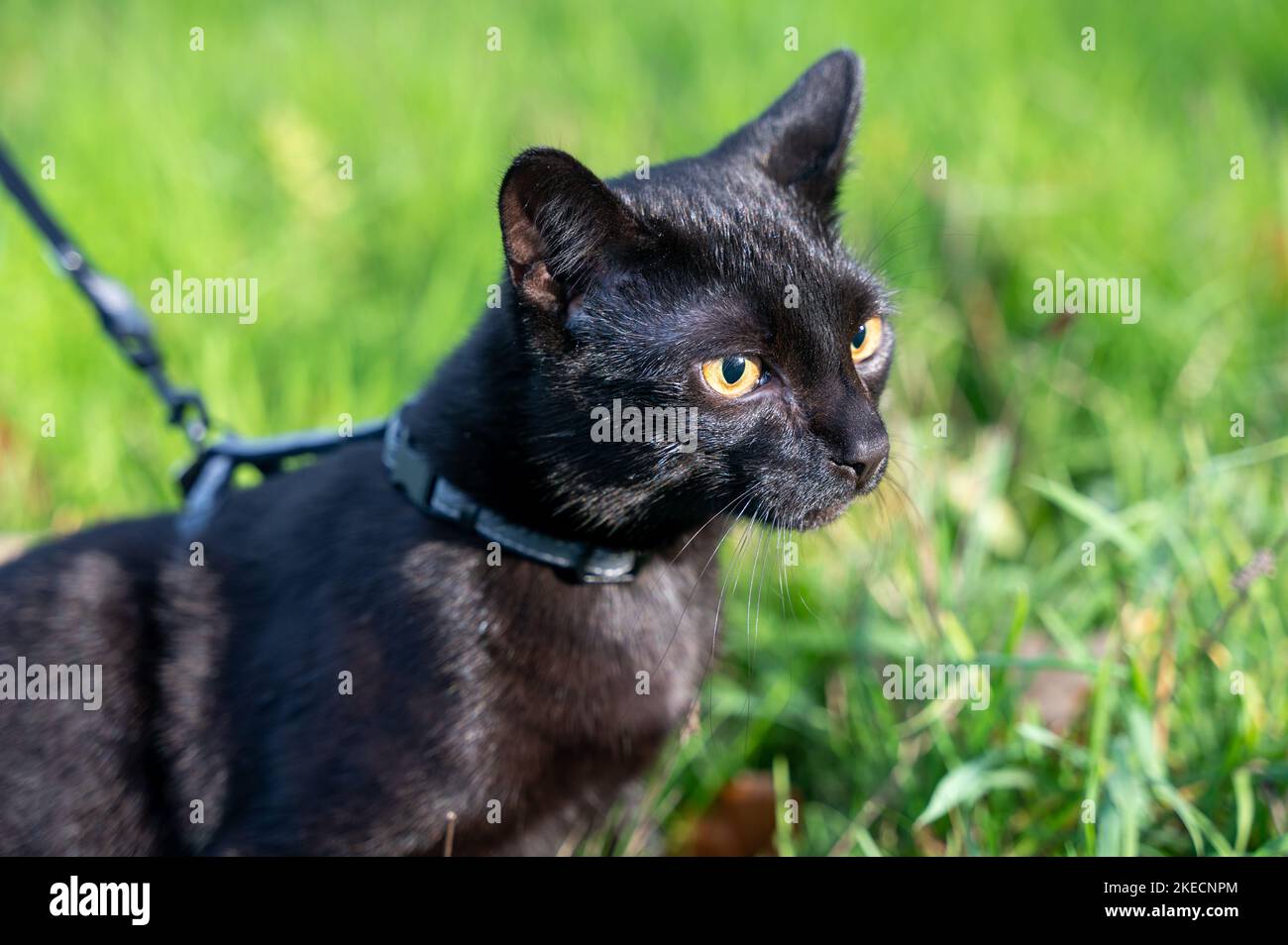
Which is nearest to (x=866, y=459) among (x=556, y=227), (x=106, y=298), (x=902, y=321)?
(x=556, y=227)

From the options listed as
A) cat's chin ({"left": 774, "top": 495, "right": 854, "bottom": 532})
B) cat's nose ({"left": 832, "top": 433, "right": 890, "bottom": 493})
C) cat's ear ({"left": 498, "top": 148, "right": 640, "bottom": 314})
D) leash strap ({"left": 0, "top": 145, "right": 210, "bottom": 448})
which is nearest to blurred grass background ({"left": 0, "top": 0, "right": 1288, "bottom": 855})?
cat's chin ({"left": 774, "top": 495, "right": 854, "bottom": 532})

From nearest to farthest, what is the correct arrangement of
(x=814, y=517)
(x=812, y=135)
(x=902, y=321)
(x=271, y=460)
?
1. (x=814, y=517)
2. (x=812, y=135)
3. (x=271, y=460)
4. (x=902, y=321)

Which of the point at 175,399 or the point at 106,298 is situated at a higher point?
the point at 106,298

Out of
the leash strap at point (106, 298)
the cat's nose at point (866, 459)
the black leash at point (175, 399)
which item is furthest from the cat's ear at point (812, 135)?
the leash strap at point (106, 298)

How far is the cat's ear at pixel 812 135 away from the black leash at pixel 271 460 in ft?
2.01

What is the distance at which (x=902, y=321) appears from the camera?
3117mm

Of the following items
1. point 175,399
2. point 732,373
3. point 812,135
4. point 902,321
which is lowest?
point 732,373

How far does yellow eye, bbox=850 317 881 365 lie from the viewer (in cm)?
170

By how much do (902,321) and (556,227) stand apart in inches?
70.9

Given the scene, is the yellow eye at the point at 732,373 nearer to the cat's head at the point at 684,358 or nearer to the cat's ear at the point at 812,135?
the cat's head at the point at 684,358

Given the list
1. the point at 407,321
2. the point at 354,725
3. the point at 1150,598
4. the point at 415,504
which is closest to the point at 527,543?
the point at 415,504

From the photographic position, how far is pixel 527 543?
1675 mm

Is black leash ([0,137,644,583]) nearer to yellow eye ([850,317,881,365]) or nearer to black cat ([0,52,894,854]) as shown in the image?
black cat ([0,52,894,854])

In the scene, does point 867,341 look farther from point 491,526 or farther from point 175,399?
point 175,399
